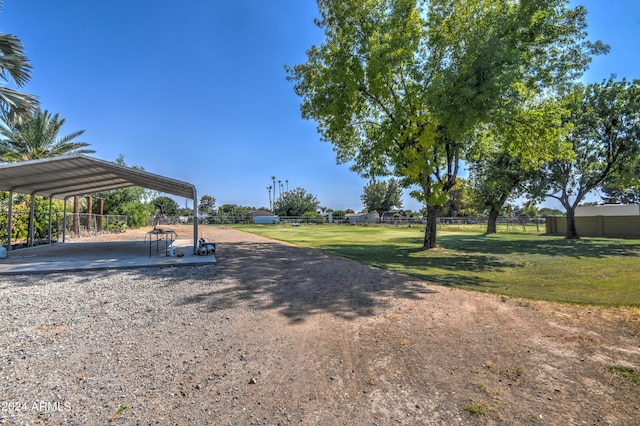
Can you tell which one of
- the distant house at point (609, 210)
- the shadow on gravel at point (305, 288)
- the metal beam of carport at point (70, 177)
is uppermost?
the metal beam of carport at point (70, 177)

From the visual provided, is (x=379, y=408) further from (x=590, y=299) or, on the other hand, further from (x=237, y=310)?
(x=590, y=299)

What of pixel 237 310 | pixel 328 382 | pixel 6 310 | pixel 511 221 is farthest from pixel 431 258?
pixel 511 221

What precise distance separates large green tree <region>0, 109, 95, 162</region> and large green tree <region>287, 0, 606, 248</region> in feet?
63.7

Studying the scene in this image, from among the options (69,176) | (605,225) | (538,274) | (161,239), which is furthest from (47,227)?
(605,225)

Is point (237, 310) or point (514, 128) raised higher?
point (514, 128)

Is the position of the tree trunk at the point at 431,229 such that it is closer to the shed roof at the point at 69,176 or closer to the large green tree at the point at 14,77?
the shed roof at the point at 69,176

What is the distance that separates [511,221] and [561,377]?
46743 mm

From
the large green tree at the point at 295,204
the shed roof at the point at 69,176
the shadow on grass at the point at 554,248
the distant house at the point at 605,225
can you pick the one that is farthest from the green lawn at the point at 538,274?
the large green tree at the point at 295,204

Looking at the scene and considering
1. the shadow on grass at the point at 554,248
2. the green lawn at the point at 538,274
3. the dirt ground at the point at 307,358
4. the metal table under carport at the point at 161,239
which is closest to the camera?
the dirt ground at the point at 307,358

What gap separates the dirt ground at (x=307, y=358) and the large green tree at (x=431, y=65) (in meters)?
6.77

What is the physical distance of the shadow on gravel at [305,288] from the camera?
18.1 ft

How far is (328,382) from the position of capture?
3111mm

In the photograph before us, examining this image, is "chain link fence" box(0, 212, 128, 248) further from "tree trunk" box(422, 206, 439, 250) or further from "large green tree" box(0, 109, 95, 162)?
"tree trunk" box(422, 206, 439, 250)

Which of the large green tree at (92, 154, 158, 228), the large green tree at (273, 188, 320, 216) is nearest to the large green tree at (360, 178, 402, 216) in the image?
the large green tree at (273, 188, 320, 216)
